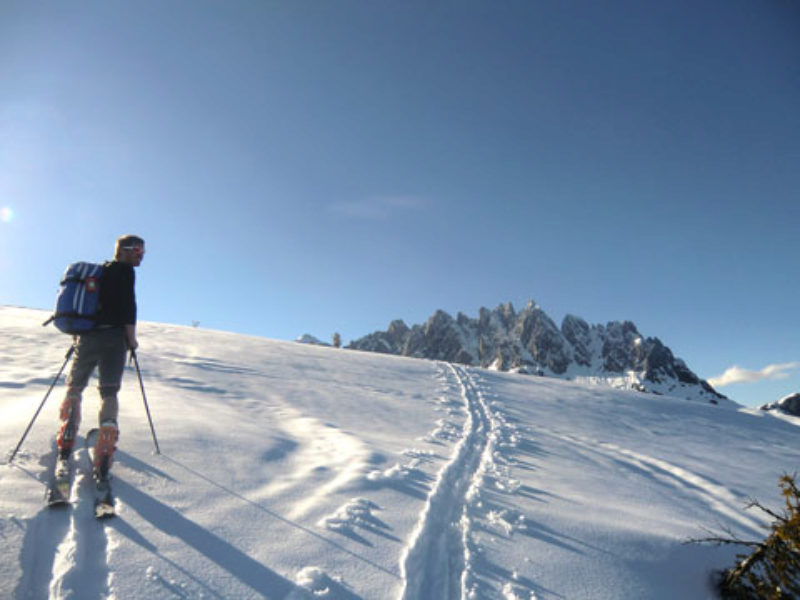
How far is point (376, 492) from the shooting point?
4.51 metres

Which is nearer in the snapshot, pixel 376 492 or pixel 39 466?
→ pixel 39 466

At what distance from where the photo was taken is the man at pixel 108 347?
4.09 meters

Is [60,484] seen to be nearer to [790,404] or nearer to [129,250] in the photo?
[129,250]

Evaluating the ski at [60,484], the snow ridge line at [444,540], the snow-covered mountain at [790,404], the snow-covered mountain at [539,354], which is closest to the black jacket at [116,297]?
the ski at [60,484]

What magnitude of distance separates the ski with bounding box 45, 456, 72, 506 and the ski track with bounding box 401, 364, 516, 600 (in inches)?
118

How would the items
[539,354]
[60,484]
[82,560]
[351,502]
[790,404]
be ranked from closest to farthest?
1. [82,560]
2. [60,484]
3. [351,502]
4. [790,404]
5. [539,354]

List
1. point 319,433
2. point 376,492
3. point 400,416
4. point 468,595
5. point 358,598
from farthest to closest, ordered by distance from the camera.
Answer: point 400,416 → point 319,433 → point 376,492 → point 468,595 → point 358,598

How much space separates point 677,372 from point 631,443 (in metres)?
225

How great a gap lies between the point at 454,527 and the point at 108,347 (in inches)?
174

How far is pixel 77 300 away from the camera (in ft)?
14.1

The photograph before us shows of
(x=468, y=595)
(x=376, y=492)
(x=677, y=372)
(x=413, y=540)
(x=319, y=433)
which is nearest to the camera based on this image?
(x=468, y=595)

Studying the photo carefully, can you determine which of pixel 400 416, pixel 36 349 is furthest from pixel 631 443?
pixel 36 349

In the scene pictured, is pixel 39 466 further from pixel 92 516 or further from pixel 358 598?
pixel 358 598

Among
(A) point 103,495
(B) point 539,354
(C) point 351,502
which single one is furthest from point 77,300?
(B) point 539,354
